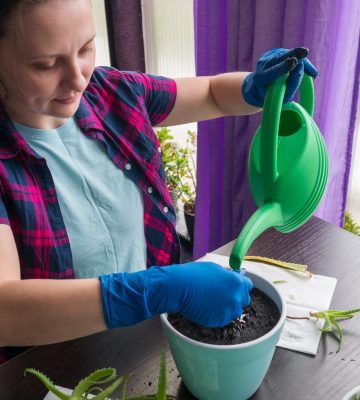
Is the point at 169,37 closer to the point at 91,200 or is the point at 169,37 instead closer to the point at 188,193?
the point at 188,193

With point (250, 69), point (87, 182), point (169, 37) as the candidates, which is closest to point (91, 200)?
point (87, 182)

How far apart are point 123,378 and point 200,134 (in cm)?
113

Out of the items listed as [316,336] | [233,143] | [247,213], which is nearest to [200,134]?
[233,143]

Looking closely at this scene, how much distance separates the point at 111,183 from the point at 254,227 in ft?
1.46

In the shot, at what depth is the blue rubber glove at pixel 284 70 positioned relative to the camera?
73 centimetres

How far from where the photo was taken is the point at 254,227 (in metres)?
0.59

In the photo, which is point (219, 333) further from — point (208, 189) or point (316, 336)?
point (208, 189)

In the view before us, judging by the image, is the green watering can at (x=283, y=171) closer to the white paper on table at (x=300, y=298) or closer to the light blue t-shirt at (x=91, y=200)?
the white paper on table at (x=300, y=298)

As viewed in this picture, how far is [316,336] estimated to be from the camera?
745 mm

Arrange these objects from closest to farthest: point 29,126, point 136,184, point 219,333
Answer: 1. point 219,333
2. point 29,126
3. point 136,184

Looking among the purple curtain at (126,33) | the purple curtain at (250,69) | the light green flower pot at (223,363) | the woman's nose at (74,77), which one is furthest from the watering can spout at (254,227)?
the purple curtain at (126,33)

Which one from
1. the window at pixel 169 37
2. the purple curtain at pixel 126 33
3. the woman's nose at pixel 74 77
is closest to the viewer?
the woman's nose at pixel 74 77

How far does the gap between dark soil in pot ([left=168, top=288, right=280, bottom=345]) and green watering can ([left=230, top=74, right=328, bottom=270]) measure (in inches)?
3.2

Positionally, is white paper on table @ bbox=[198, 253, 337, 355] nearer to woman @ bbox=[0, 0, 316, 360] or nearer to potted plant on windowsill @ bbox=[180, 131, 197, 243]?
woman @ bbox=[0, 0, 316, 360]
